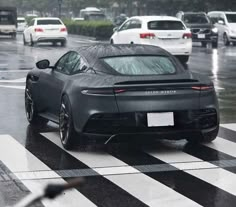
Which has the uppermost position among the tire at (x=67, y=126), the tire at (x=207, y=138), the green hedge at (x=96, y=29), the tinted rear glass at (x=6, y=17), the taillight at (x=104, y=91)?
the taillight at (x=104, y=91)

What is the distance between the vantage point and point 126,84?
25.2 ft

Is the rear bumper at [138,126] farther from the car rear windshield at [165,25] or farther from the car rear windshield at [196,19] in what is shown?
the car rear windshield at [196,19]

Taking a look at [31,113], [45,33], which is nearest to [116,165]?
[31,113]

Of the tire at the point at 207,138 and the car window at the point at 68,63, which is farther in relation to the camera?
the car window at the point at 68,63

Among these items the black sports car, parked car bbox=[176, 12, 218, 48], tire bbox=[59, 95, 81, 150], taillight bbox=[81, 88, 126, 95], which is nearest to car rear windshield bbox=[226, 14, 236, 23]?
parked car bbox=[176, 12, 218, 48]

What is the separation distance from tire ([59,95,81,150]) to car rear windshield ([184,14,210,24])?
93.0 feet

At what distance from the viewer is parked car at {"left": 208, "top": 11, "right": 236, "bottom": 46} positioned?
1403 inches

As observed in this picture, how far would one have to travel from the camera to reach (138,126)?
7664mm

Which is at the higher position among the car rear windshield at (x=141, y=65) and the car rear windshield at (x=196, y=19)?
the car rear windshield at (x=141, y=65)

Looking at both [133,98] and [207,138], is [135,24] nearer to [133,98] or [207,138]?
[207,138]

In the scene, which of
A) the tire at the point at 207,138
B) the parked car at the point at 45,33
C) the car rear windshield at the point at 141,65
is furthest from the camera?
the parked car at the point at 45,33

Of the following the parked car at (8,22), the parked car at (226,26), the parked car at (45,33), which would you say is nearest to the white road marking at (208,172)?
the parked car at (226,26)

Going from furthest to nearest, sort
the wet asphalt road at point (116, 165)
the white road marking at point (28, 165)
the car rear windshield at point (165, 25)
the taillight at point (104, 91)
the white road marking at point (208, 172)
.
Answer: the car rear windshield at point (165, 25), the taillight at point (104, 91), the white road marking at point (208, 172), the wet asphalt road at point (116, 165), the white road marking at point (28, 165)

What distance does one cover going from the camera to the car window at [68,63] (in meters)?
8.86
